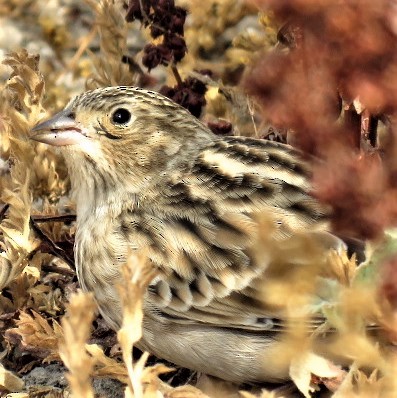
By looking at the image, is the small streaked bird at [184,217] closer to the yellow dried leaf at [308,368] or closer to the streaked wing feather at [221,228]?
the streaked wing feather at [221,228]

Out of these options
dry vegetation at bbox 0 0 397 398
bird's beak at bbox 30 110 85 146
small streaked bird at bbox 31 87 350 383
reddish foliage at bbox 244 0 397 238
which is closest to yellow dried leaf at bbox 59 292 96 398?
dry vegetation at bbox 0 0 397 398

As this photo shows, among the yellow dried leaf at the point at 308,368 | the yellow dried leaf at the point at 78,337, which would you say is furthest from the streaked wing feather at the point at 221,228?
the yellow dried leaf at the point at 78,337

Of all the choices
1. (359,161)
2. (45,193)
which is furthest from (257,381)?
(359,161)

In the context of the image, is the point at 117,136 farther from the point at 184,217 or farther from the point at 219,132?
the point at 219,132


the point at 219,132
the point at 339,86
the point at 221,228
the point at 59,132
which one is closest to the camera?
the point at 339,86

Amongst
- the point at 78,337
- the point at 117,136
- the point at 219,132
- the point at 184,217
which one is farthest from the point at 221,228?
the point at 78,337

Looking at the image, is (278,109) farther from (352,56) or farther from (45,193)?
(45,193)
